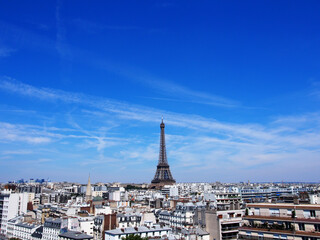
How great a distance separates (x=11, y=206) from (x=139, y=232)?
5772cm

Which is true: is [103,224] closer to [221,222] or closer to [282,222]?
[221,222]

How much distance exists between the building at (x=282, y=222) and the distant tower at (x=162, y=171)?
132511mm

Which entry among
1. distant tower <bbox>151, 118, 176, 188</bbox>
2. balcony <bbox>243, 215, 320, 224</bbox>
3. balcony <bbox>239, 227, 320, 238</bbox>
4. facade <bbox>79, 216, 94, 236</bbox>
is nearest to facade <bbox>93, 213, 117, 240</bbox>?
facade <bbox>79, 216, 94, 236</bbox>

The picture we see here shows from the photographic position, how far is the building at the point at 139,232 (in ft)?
175

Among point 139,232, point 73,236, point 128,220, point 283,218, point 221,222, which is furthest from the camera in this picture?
point 128,220

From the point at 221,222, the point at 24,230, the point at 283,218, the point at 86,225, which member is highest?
the point at 283,218

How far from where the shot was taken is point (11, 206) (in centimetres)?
9494

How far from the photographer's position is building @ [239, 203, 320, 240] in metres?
35.7

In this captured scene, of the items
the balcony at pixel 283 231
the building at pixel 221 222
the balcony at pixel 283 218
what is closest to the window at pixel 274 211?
the balcony at pixel 283 218

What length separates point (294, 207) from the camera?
128ft

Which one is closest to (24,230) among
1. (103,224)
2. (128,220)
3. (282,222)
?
(103,224)

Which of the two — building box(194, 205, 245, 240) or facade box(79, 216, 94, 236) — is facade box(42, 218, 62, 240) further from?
building box(194, 205, 245, 240)

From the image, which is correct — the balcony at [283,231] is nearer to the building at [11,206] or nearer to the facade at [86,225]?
the facade at [86,225]

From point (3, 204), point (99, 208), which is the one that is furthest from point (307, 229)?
point (3, 204)
